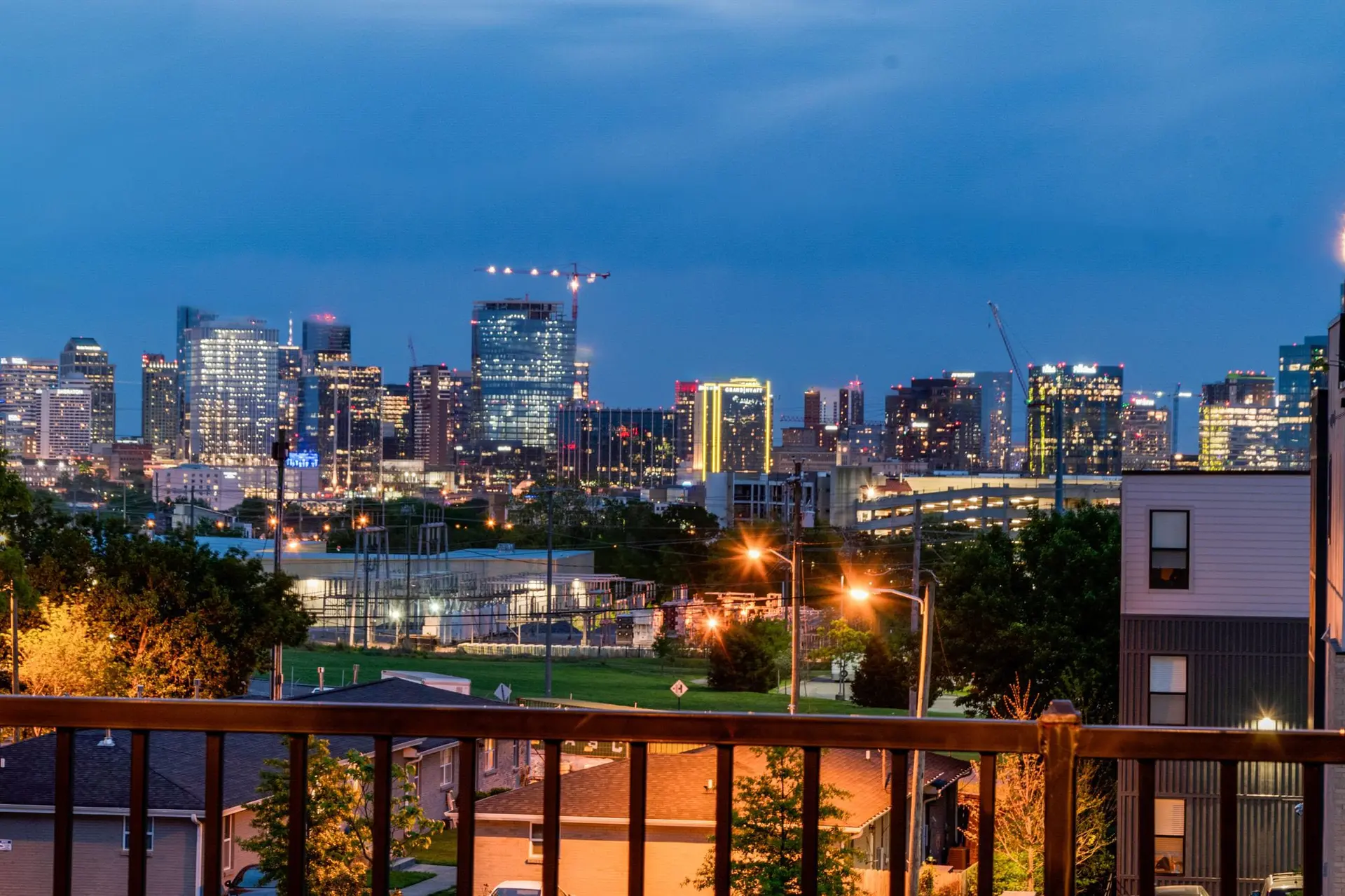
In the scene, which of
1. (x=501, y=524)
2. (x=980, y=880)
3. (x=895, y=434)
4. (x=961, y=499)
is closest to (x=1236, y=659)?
(x=980, y=880)

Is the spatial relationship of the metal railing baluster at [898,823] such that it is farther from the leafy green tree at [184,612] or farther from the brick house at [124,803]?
the leafy green tree at [184,612]

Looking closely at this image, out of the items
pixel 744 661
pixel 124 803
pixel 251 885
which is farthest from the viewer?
pixel 744 661

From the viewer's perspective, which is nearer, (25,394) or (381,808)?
(381,808)

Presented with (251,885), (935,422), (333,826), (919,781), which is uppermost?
(935,422)

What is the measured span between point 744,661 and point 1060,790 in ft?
131

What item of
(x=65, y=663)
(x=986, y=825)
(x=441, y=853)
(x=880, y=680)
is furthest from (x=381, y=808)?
(x=880, y=680)

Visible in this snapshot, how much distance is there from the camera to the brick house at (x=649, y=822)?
21.4 feet

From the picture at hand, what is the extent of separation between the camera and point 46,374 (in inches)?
7018

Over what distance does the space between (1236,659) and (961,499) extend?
186 feet

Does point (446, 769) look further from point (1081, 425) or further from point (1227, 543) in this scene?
point (1081, 425)

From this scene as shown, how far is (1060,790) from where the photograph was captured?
9.66ft

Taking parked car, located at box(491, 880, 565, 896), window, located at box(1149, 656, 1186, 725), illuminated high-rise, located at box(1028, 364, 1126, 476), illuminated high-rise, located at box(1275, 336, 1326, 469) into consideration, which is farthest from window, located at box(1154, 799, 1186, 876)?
illuminated high-rise, located at box(1028, 364, 1126, 476)

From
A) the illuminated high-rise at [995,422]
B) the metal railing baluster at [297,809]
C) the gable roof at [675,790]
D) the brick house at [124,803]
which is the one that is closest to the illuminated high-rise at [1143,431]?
the illuminated high-rise at [995,422]

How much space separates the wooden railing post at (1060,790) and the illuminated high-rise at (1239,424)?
2629 inches
